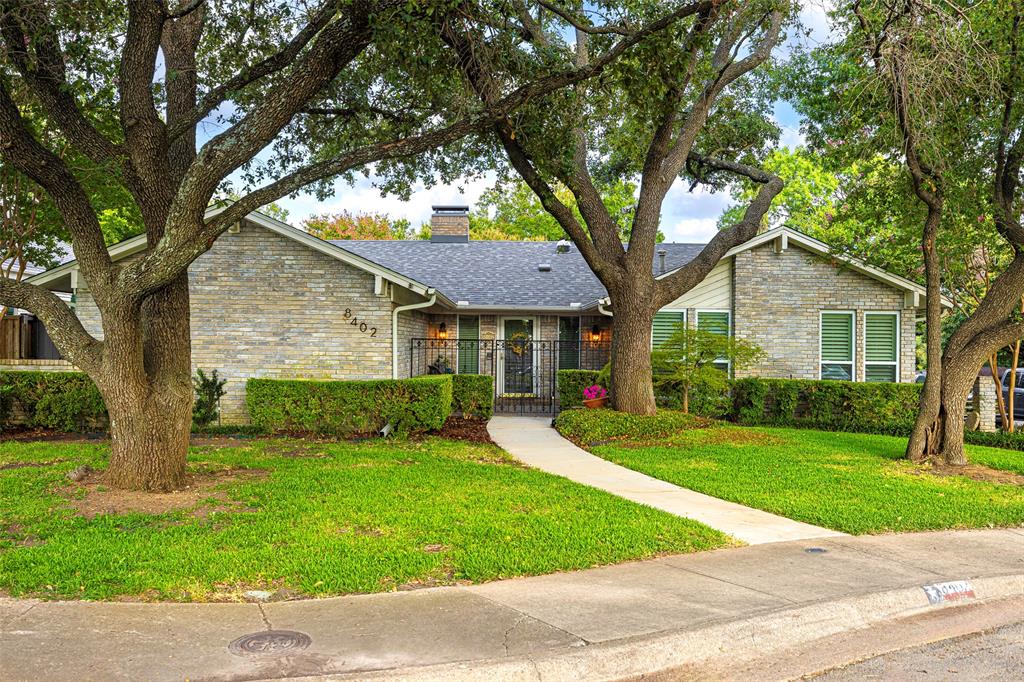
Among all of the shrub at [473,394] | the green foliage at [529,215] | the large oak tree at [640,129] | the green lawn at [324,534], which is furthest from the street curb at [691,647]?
the green foliage at [529,215]

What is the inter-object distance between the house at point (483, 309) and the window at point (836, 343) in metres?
0.03

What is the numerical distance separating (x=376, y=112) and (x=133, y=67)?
15.8 feet

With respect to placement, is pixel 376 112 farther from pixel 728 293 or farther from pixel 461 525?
pixel 728 293

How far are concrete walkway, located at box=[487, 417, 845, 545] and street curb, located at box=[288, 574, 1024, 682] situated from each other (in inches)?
67.4

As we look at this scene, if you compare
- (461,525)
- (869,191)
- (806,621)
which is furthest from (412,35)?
(869,191)

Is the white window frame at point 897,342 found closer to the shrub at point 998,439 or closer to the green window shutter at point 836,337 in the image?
the green window shutter at point 836,337

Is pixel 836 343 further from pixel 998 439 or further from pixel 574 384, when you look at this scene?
pixel 574 384

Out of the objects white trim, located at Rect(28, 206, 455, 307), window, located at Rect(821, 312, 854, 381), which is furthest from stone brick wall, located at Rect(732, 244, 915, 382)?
white trim, located at Rect(28, 206, 455, 307)

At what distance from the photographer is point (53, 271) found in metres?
14.8

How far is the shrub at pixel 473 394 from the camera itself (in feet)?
51.9

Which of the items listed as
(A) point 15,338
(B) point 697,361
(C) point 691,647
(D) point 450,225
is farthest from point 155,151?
(D) point 450,225

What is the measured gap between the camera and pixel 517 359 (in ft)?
69.1

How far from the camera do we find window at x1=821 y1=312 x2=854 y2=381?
18312 mm

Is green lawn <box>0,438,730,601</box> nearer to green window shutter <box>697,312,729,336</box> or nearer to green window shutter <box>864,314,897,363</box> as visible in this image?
green window shutter <box>697,312,729,336</box>
